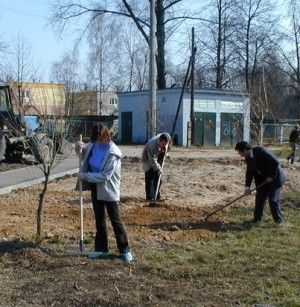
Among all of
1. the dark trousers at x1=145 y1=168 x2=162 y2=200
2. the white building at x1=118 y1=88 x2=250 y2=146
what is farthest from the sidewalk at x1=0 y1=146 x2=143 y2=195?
the white building at x1=118 y1=88 x2=250 y2=146

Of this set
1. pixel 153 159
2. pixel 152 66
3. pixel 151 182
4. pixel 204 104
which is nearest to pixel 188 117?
pixel 204 104

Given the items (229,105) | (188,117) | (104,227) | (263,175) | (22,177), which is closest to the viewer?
(104,227)

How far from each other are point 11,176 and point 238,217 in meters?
7.83

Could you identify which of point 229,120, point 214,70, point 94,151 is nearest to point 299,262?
point 94,151

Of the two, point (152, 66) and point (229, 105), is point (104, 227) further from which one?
point (229, 105)

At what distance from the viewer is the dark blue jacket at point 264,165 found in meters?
7.97

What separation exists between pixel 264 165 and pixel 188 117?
28.8m

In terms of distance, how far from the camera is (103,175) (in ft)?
19.3

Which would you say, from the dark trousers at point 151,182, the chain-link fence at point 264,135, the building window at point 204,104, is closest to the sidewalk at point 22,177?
the dark trousers at point 151,182

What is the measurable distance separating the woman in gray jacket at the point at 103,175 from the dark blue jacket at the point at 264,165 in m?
2.71

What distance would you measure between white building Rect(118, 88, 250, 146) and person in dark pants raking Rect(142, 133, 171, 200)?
25031 millimetres

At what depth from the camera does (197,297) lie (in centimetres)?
475

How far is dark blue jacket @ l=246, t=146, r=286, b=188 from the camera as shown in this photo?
26.1ft

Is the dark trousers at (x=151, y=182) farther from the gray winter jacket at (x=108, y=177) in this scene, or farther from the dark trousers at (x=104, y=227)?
the gray winter jacket at (x=108, y=177)
